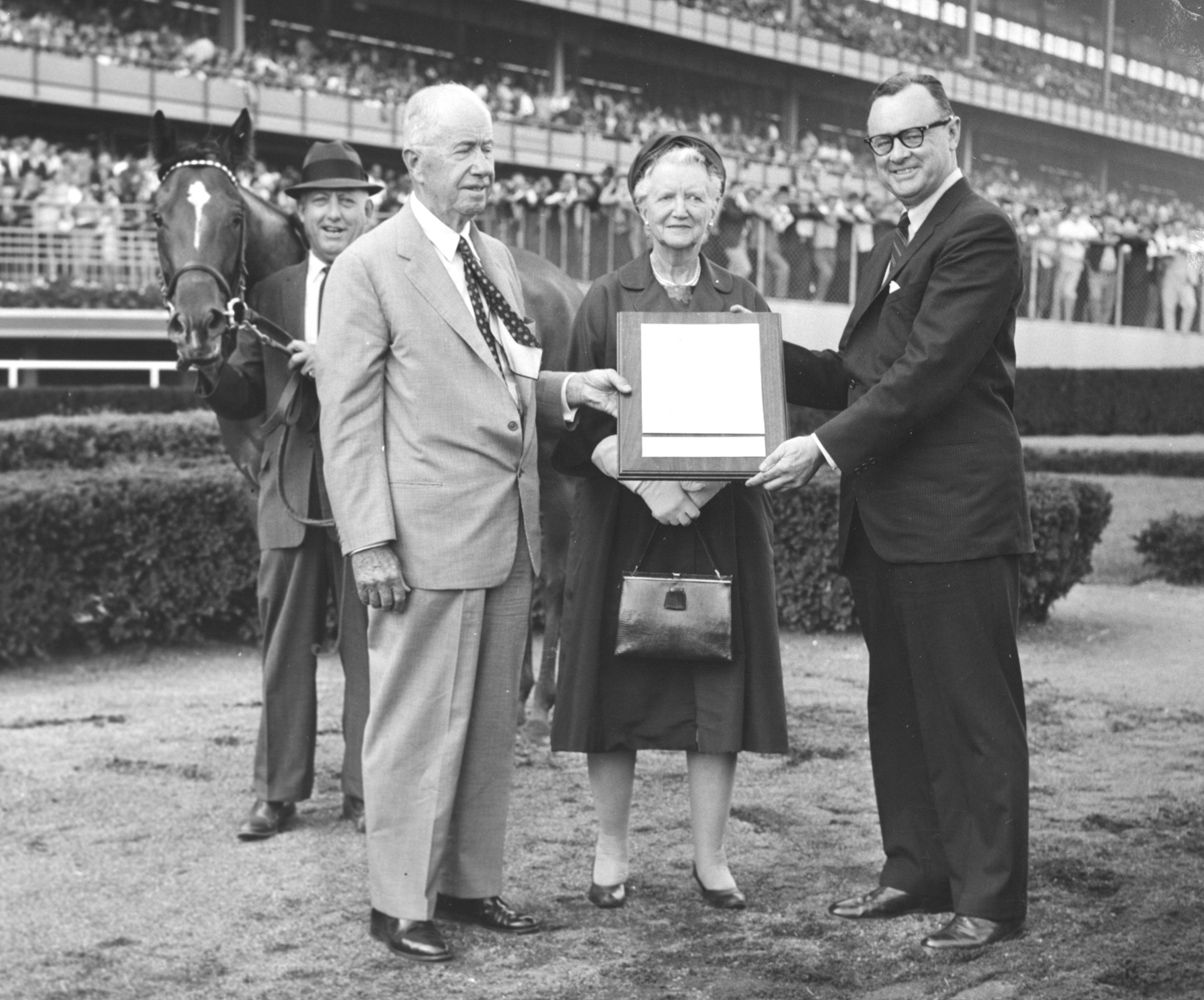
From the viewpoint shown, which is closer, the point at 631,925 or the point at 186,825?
the point at 631,925

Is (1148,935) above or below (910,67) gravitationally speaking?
below

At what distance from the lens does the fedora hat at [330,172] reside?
510 centimetres

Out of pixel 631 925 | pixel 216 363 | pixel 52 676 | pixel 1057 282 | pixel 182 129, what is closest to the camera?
pixel 631 925

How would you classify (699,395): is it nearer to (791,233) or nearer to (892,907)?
(892,907)

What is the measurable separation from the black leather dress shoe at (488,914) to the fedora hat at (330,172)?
2.33 m

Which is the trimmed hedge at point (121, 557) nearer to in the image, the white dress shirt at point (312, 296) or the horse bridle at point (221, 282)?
the horse bridle at point (221, 282)

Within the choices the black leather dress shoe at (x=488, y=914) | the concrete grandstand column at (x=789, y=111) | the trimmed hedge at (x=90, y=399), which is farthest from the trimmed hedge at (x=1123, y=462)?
the concrete grandstand column at (x=789, y=111)

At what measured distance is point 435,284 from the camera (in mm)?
3859

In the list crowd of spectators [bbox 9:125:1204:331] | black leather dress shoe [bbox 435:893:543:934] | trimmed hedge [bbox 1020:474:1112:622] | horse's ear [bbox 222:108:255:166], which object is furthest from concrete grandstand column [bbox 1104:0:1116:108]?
black leather dress shoe [bbox 435:893:543:934]

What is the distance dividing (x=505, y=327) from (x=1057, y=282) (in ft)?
50.6

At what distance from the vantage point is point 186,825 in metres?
4.96

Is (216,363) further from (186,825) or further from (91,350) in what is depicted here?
(91,350)

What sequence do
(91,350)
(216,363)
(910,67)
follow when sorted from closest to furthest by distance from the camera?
(216,363) → (91,350) → (910,67)

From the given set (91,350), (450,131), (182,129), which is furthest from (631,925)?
(182,129)
